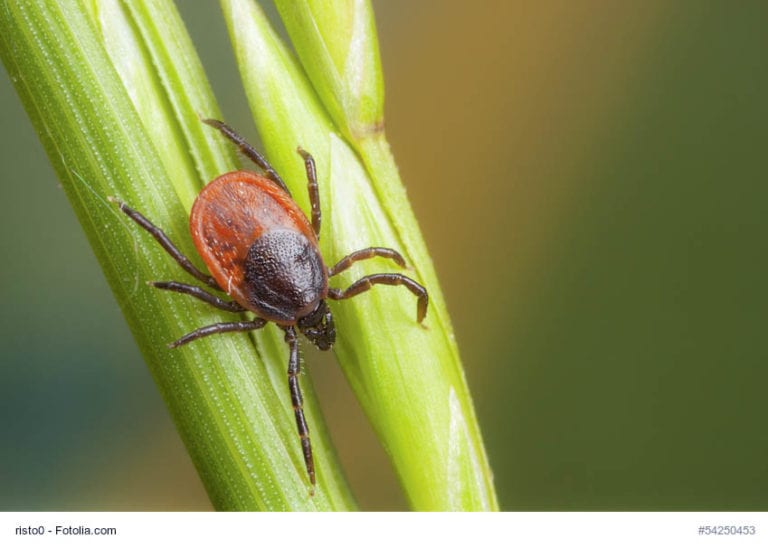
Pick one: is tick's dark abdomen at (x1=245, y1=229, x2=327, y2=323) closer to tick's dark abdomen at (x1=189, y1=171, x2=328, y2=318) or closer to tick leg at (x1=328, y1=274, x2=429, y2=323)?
tick's dark abdomen at (x1=189, y1=171, x2=328, y2=318)

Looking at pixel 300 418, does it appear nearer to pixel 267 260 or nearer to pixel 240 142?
pixel 240 142

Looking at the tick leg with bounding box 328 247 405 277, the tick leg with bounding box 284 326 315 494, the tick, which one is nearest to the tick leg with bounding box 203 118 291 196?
the tick

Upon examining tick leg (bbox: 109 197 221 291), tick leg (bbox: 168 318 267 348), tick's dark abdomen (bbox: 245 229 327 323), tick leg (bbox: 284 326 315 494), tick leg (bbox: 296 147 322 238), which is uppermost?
tick's dark abdomen (bbox: 245 229 327 323)

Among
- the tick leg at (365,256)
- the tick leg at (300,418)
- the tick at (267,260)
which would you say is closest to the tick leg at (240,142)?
the tick at (267,260)

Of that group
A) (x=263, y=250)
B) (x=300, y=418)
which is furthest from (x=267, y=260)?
(x=300, y=418)

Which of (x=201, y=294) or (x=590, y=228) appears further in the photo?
(x=590, y=228)
